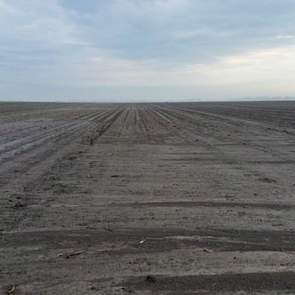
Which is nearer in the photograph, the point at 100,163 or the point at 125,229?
the point at 125,229

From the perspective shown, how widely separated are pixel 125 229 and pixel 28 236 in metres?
1.35

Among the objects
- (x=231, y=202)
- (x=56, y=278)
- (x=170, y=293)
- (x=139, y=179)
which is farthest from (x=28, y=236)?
(x=139, y=179)

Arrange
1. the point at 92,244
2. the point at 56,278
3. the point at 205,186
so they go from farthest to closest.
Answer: the point at 205,186
the point at 92,244
the point at 56,278

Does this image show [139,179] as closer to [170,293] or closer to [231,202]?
[231,202]

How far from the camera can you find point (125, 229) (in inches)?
305

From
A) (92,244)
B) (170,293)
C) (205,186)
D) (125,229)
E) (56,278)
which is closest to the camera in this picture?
(170,293)

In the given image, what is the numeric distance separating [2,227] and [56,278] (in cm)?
256

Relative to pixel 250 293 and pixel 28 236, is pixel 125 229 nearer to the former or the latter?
pixel 28 236

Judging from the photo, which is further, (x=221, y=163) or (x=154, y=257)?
(x=221, y=163)

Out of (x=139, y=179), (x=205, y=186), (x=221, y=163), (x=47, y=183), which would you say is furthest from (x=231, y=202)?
(x=221, y=163)

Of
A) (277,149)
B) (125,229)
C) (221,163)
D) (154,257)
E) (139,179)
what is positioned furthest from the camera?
(277,149)

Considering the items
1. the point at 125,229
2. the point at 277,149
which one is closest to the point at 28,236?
the point at 125,229

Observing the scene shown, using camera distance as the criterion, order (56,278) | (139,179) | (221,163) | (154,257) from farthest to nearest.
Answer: (221,163), (139,179), (154,257), (56,278)

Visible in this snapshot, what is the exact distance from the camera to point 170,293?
5094 mm
